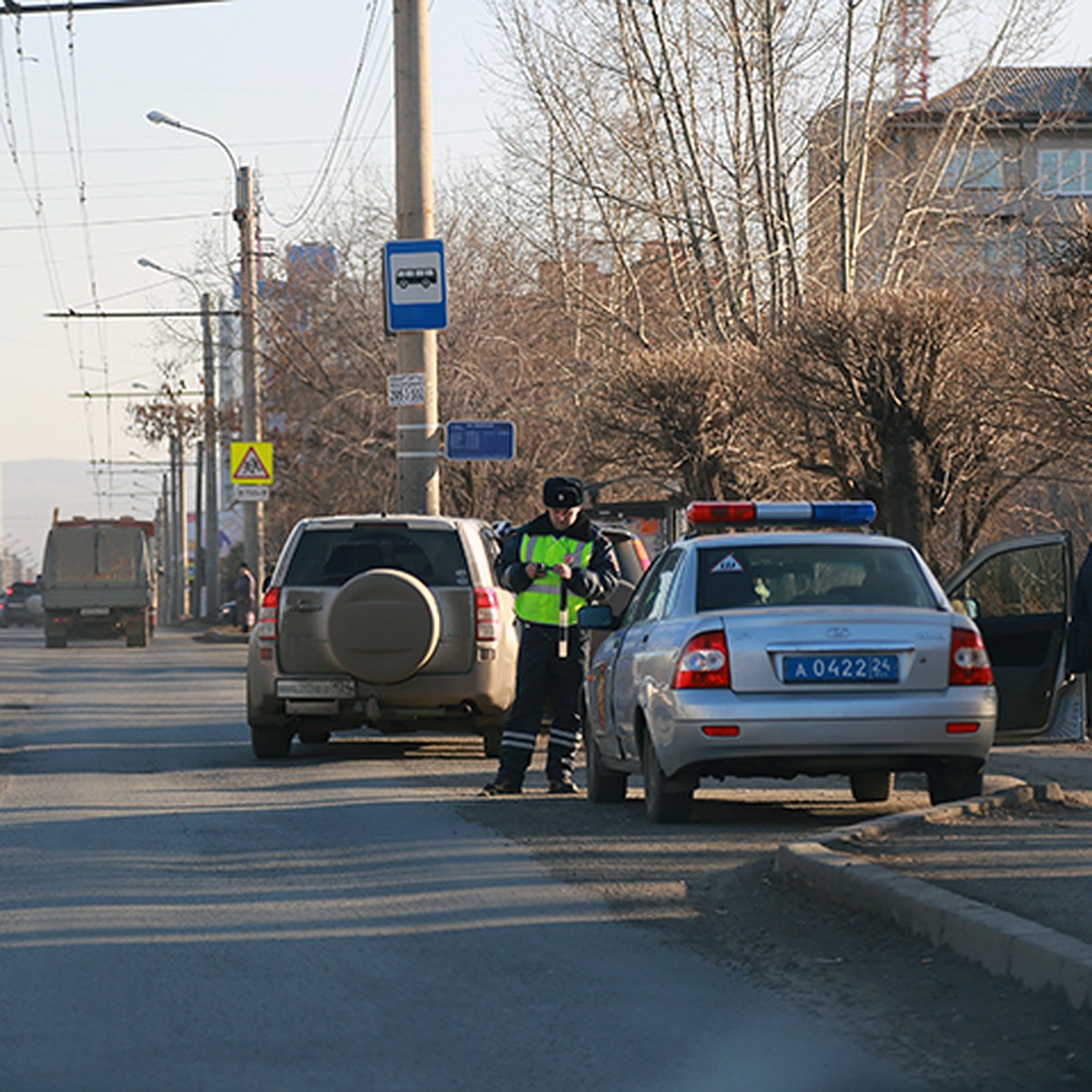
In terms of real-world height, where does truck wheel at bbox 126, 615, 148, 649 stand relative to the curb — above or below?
above

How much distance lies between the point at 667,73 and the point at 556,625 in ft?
52.9

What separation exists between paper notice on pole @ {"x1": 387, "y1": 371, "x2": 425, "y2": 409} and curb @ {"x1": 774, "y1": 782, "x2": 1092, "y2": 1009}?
11.6 meters

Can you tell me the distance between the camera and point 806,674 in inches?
390

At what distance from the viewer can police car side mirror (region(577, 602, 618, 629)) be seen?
11867 mm

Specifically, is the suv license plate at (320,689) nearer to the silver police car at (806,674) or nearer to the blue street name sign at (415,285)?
the silver police car at (806,674)

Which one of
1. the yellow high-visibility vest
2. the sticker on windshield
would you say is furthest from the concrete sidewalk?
the yellow high-visibility vest

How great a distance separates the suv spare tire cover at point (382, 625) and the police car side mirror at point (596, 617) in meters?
2.72

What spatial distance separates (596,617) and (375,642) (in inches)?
119

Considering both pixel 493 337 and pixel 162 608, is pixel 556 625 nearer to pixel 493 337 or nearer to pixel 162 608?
pixel 493 337

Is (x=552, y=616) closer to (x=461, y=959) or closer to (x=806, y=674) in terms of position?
(x=806, y=674)

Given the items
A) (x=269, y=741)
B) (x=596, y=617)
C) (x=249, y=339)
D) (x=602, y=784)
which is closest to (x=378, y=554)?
(x=269, y=741)

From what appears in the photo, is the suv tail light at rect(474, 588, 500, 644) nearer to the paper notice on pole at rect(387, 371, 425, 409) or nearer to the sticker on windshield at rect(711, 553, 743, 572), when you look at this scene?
the sticker on windshield at rect(711, 553, 743, 572)

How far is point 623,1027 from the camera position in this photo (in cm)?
590

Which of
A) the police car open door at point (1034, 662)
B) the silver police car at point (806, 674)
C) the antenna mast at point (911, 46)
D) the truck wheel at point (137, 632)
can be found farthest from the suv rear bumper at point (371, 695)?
the truck wheel at point (137, 632)
